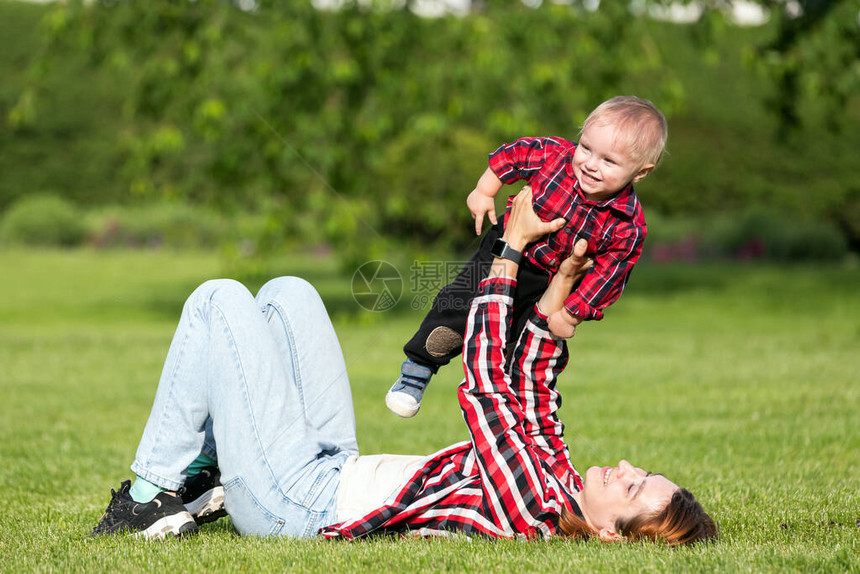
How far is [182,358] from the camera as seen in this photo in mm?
3051

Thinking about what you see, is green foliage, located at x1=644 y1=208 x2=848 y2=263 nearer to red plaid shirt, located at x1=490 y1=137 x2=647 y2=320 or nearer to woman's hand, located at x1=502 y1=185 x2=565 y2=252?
red plaid shirt, located at x1=490 y1=137 x2=647 y2=320

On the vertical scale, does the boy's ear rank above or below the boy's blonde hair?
below

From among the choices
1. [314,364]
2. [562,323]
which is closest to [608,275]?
[562,323]

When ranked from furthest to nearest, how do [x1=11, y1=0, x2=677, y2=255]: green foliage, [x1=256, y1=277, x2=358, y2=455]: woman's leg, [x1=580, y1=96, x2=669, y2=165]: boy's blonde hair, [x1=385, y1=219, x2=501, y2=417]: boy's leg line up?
[x1=11, y1=0, x2=677, y2=255]: green foliage, [x1=385, y1=219, x2=501, y2=417]: boy's leg, [x1=256, y1=277, x2=358, y2=455]: woman's leg, [x1=580, y1=96, x2=669, y2=165]: boy's blonde hair

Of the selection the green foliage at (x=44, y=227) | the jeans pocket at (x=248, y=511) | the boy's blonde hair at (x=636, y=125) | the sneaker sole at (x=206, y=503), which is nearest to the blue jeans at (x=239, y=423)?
the jeans pocket at (x=248, y=511)

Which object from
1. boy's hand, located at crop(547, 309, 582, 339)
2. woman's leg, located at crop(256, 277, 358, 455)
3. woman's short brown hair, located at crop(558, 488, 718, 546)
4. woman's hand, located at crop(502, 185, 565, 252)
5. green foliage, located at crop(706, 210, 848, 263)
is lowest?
green foliage, located at crop(706, 210, 848, 263)

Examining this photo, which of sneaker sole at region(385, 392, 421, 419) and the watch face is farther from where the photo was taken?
sneaker sole at region(385, 392, 421, 419)

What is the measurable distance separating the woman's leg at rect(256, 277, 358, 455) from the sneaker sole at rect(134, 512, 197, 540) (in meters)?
0.53

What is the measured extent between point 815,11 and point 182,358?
1266cm

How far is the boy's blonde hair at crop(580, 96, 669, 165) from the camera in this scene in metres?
3.18

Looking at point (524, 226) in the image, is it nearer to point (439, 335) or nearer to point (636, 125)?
point (636, 125)

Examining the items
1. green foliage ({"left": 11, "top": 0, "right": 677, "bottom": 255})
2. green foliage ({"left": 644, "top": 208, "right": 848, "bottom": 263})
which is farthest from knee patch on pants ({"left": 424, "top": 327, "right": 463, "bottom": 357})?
green foliage ({"left": 644, "top": 208, "right": 848, "bottom": 263})

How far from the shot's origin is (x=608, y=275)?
320 centimetres

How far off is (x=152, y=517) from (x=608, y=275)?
1.76 metres
